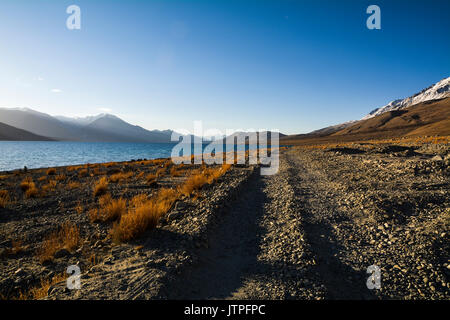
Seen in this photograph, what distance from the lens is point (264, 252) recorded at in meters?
4.68

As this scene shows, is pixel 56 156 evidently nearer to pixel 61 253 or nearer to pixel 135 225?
pixel 61 253

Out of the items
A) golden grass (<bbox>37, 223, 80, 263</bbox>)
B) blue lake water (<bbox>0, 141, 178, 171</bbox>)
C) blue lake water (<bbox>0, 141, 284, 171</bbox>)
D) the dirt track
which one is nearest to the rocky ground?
the dirt track

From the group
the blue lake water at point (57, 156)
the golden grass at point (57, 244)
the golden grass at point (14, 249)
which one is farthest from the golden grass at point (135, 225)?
the blue lake water at point (57, 156)

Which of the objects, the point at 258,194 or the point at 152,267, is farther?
the point at 258,194

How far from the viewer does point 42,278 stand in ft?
13.4

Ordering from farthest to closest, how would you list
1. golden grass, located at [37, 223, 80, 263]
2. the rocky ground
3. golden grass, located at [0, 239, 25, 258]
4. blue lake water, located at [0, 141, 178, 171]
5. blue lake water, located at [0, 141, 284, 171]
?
blue lake water, located at [0, 141, 178, 171]
blue lake water, located at [0, 141, 284, 171]
golden grass, located at [0, 239, 25, 258]
golden grass, located at [37, 223, 80, 263]
the rocky ground

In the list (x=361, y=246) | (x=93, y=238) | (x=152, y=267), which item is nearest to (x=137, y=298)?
(x=152, y=267)

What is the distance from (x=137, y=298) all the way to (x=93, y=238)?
3638 millimetres

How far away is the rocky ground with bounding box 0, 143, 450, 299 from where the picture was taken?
338cm

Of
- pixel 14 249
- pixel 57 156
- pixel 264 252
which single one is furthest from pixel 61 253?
pixel 57 156

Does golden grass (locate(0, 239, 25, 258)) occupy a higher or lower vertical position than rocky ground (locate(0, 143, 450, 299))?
lower

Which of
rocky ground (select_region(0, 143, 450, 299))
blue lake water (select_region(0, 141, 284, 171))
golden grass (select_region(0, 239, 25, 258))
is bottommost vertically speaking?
golden grass (select_region(0, 239, 25, 258))

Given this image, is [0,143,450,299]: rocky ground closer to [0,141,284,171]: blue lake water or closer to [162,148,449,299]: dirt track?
[162,148,449,299]: dirt track
